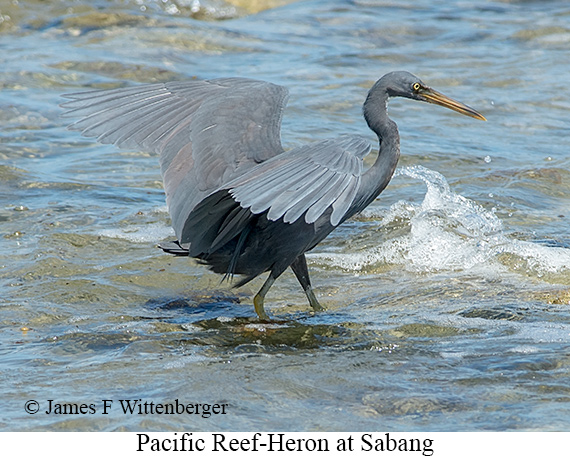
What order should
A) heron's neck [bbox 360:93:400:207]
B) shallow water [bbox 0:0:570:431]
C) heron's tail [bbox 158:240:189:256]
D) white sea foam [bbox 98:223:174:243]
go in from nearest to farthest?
shallow water [bbox 0:0:570:431], heron's neck [bbox 360:93:400:207], heron's tail [bbox 158:240:189:256], white sea foam [bbox 98:223:174:243]

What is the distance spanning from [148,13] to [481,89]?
17.2ft

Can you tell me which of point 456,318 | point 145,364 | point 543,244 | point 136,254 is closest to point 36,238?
point 136,254

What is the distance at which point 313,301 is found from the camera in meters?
4.97

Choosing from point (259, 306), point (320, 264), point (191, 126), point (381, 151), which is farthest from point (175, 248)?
point (381, 151)

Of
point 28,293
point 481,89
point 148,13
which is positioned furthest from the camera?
point 148,13

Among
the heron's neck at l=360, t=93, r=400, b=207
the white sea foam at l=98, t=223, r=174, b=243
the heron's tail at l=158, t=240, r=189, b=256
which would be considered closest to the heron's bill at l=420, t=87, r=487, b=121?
the heron's neck at l=360, t=93, r=400, b=207

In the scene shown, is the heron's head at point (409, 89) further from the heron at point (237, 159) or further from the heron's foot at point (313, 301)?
the heron's foot at point (313, 301)

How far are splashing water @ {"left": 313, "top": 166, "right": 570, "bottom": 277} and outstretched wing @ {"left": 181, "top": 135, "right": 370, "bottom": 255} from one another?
155 cm

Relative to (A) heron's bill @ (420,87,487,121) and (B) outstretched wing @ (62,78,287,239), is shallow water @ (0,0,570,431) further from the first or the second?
(A) heron's bill @ (420,87,487,121)

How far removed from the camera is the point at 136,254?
19.1 feet

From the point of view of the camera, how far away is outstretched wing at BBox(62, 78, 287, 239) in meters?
4.63

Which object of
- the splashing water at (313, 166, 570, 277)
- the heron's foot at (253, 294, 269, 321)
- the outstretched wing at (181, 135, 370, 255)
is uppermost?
the outstretched wing at (181, 135, 370, 255)
